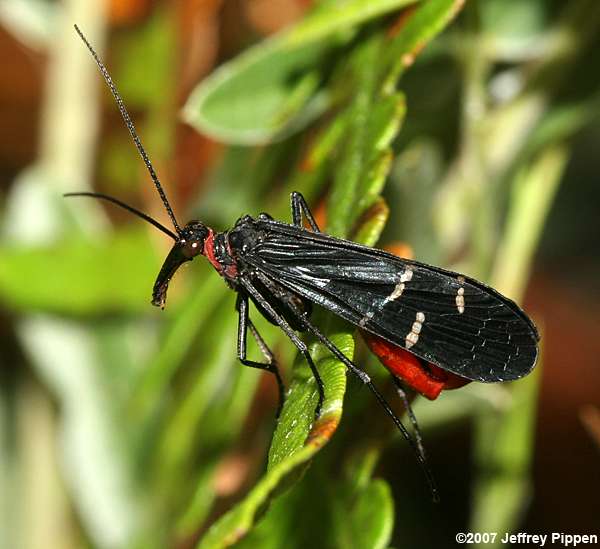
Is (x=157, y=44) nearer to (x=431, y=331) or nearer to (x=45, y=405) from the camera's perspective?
(x=45, y=405)

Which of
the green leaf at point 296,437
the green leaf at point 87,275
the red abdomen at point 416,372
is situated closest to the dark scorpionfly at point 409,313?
the red abdomen at point 416,372

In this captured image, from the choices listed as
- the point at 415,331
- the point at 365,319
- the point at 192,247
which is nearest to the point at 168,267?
the point at 192,247

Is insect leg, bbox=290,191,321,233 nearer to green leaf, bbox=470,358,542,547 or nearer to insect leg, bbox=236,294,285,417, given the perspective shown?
insect leg, bbox=236,294,285,417

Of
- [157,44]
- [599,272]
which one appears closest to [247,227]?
[157,44]

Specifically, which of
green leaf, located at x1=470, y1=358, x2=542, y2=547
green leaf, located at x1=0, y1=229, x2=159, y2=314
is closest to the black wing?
green leaf, located at x1=470, y1=358, x2=542, y2=547

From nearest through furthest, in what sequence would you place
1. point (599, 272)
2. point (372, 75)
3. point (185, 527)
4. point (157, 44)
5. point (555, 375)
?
1. point (372, 75)
2. point (185, 527)
3. point (157, 44)
4. point (555, 375)
5. point (599, 272)

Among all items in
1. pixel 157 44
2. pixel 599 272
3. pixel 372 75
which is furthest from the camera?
pixel 599 272
